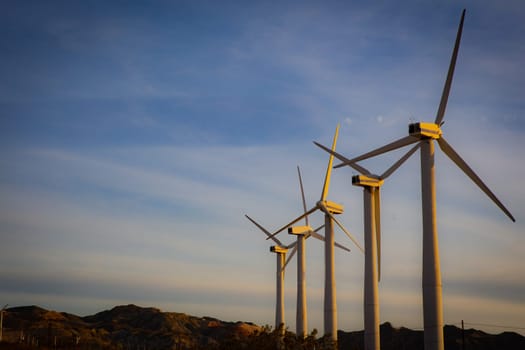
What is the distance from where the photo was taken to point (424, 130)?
183ft

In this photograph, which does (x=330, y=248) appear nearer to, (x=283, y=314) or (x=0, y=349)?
(x=283, y=314)

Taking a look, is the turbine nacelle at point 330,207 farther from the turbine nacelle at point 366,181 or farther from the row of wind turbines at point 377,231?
the turbine nacelle at point 366,181

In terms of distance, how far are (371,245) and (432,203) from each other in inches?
654

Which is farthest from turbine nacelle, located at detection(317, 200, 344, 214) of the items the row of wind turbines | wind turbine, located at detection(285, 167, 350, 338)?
wind turbine, located at detection(285, 167, 350, 338)

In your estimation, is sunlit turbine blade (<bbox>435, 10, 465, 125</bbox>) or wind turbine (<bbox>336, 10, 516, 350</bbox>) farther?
sunlit turbine blade (<bbox>435, 10, 465, 125</bbox>)

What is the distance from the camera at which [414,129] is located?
5603 cm

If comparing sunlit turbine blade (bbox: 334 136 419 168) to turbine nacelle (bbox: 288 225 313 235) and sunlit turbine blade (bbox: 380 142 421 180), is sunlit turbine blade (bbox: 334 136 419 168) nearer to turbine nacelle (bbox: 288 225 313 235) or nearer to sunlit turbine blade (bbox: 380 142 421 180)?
sunlit turbine blade (bbox: 380 142 421 180)

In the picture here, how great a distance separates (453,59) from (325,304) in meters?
41.2

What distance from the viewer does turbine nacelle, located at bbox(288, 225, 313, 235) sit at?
344 ft

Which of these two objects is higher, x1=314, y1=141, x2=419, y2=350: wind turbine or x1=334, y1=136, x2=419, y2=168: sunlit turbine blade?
x1=334, y1=136, x2=419, y2=168: sunlit turbine blade

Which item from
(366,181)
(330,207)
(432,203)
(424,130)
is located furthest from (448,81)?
(330,207)

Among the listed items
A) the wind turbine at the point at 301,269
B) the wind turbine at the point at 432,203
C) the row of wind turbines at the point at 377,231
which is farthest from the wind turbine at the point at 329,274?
the wind turbine at the point at 432,203

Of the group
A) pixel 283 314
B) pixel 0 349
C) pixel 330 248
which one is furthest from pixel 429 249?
pixel 283 314

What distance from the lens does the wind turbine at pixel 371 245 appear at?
67.4 metres
